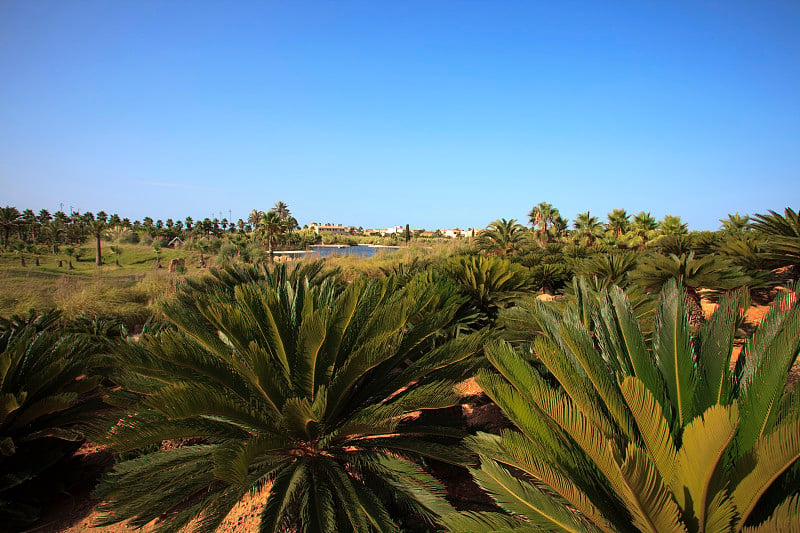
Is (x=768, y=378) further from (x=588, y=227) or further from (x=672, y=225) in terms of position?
(x=588, y=227)

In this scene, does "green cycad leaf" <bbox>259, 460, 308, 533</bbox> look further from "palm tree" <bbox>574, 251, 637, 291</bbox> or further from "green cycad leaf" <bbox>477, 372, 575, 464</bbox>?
"palm tree" <bbox>574, 251, 637, 291</bbox>

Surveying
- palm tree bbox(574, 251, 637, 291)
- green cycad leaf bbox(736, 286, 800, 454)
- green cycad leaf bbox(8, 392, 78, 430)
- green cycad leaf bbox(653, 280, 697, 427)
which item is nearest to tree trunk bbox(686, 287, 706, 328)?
palm tree bbox(574, 251, 637, 291)

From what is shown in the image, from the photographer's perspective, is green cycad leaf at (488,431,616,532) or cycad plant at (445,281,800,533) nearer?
cycad plant at (445,281,800,533)

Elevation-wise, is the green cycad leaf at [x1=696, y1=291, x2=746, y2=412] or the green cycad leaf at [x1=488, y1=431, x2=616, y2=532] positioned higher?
the green cycad leaf at [x1=696, y1=291, x2=746, y2=412]

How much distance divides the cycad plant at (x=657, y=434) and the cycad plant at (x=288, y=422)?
43 cm

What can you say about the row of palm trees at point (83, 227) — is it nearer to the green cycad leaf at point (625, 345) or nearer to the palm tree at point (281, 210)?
the palm tree at point (281, 210)

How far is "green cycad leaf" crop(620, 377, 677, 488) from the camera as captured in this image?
1.34 m

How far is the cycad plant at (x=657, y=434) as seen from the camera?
1195mm

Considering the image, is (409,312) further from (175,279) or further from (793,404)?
(175,279)

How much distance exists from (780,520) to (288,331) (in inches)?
93.2

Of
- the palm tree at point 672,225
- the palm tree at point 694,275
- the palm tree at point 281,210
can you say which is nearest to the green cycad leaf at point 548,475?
the palm tree at point 694,275

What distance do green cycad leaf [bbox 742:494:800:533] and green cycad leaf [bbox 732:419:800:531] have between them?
5 centimetres

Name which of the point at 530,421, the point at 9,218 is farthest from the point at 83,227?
the point at 530,421

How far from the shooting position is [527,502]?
1.54 m
